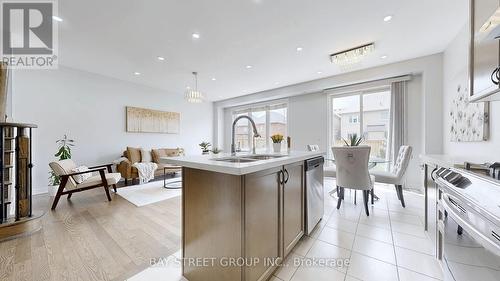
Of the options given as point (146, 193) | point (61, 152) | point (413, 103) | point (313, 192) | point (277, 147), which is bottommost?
point (146, 193)

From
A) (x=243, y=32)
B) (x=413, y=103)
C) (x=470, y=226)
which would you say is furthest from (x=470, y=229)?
(x=413, y=103)

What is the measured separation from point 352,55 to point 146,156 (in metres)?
5.45

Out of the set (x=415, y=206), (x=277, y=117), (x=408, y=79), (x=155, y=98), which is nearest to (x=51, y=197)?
(x=155, y=98)

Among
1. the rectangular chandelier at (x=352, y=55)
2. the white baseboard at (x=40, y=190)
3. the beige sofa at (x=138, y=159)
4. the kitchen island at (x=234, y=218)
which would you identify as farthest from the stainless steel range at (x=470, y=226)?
the white baseboard at (x=40, y=190)

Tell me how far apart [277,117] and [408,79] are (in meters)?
3.59

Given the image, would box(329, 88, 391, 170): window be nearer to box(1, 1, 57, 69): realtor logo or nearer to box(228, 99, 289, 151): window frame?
box(228, 99, 289, 151): window frame

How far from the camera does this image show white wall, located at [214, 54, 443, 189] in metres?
3.53

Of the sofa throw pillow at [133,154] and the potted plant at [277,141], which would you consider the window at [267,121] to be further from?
the potted plant at [277,141]

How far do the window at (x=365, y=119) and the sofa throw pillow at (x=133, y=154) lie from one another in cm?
529

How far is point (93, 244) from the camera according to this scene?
187cm

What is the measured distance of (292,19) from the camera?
8.18 ft

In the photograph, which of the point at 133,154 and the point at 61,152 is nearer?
the point at 61,152

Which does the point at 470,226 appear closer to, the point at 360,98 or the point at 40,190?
the point at 360,98

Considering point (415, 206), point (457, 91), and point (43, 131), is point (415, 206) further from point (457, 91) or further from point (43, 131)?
point (43, 131)
